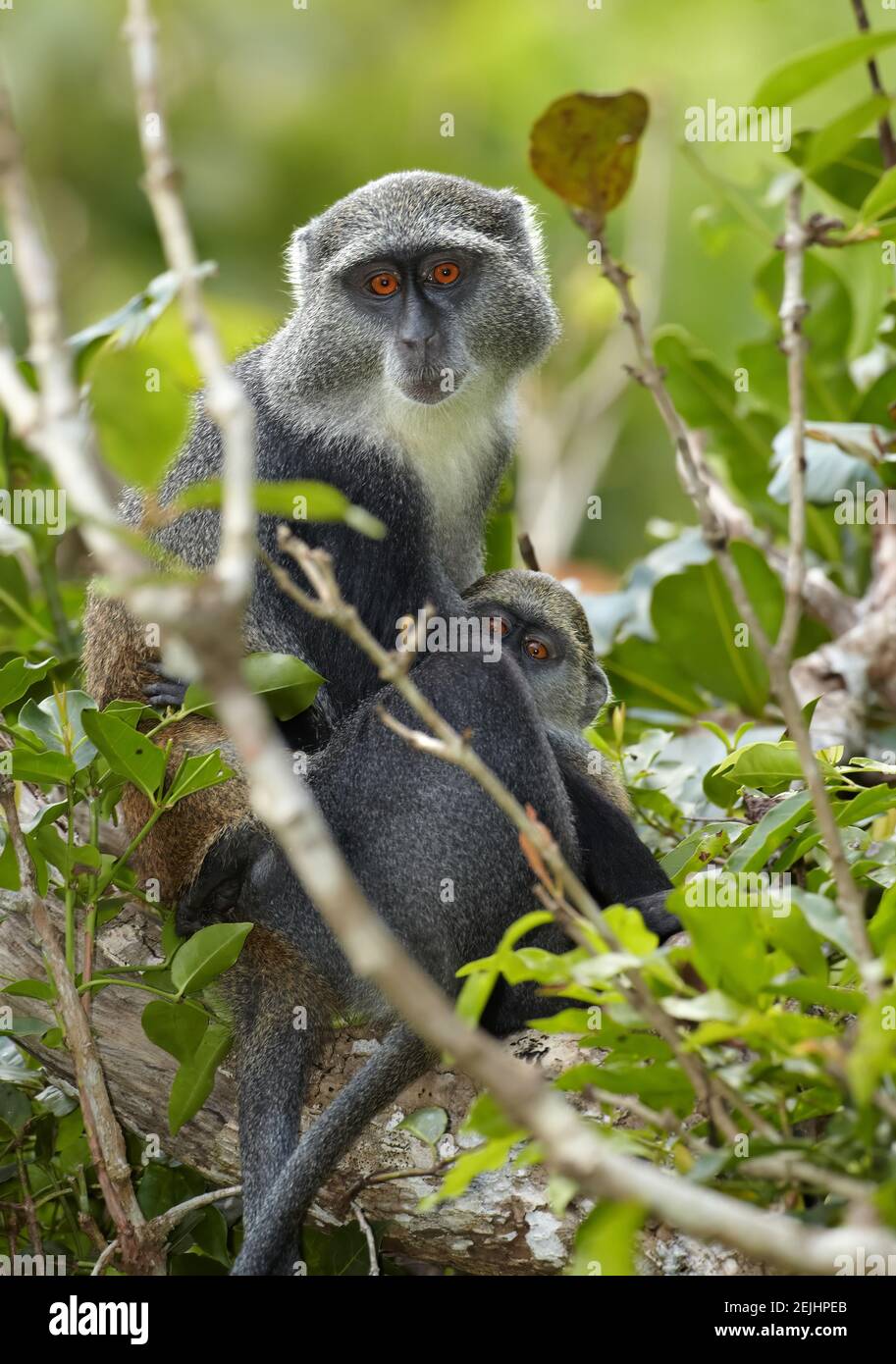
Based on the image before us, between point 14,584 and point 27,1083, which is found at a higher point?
point 14,584

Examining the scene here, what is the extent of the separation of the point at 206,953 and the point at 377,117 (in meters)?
11.8

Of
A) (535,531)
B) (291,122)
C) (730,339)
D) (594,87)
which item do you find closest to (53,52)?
(291,122)

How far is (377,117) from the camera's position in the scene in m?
13.8

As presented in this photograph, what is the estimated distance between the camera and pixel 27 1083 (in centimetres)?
408

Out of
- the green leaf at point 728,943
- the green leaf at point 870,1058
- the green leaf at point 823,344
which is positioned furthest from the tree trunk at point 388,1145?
the green leaf at point 823,344

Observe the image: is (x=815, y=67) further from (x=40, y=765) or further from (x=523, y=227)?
(x=40, y=765)

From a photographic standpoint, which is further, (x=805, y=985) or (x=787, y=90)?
(x=787, y=90)

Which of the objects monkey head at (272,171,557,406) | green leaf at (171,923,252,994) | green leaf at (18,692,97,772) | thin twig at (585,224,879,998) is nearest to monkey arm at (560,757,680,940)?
monkey head at (272,171,557,406)

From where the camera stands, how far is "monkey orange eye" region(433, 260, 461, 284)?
200 inches

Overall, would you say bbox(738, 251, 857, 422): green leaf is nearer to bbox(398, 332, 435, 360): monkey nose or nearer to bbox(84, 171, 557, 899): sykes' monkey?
bbox(84, 171, 557, 899): sykes' monkey

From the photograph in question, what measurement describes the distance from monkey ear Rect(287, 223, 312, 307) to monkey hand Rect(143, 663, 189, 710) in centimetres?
155

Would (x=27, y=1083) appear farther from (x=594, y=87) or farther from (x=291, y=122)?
(x=291, y=122)

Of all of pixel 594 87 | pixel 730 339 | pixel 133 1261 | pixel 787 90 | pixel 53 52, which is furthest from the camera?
pixel 53 52

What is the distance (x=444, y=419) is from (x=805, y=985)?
2976mm
